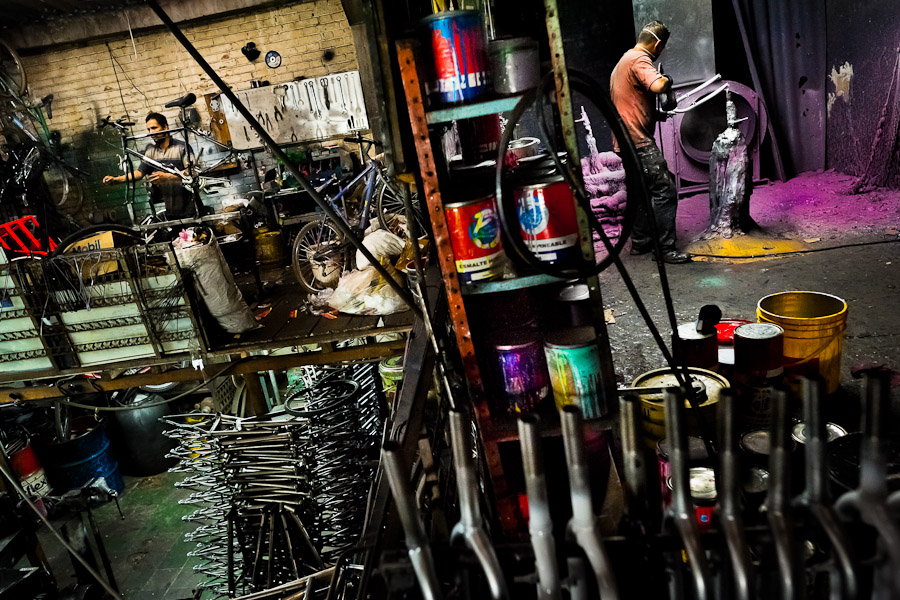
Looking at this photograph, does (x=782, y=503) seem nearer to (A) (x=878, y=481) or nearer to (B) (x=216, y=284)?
(A) (x=878, y=481)

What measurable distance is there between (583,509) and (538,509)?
0.09 metres

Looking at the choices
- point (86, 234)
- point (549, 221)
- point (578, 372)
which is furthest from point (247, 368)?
point (549, 221)

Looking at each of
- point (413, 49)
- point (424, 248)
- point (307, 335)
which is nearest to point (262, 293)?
point (307, 335)

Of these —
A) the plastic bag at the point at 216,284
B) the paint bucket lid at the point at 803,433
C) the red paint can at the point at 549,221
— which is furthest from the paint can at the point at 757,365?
the plastic bag at the point at 216,284

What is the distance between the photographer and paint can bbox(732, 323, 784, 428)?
8.09ft

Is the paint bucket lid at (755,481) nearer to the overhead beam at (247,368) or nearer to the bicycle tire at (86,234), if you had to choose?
the overhead beam at (247,368)

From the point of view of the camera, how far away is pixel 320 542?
460 centimetres

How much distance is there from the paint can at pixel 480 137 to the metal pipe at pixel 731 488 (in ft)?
5.46

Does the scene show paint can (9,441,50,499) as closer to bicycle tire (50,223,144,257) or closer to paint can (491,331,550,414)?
bicycle tire (50,223,144,257)

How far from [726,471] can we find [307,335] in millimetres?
4216

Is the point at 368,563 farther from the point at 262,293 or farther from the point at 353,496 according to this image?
the point at 262,293

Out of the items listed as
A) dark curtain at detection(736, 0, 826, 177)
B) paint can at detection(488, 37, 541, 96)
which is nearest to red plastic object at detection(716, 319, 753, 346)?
paint can at detection(488, 37, 541, 96)

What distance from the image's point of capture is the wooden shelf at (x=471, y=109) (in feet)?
5.84

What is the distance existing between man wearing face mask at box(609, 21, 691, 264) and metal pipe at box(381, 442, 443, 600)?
467 cm
